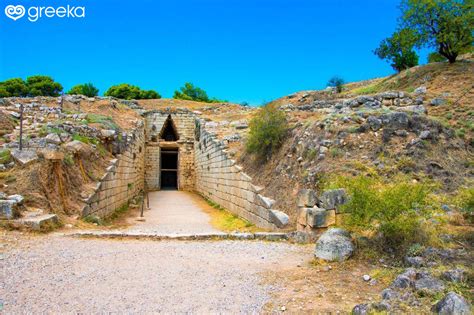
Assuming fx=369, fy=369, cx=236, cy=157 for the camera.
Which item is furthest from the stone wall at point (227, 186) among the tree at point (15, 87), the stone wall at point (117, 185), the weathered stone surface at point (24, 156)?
the tree at point (15, 87)

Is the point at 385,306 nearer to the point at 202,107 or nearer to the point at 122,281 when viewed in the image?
the point at 122,281

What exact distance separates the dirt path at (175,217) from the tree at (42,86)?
2218 cm

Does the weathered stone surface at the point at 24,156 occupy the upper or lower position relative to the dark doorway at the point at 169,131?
lower

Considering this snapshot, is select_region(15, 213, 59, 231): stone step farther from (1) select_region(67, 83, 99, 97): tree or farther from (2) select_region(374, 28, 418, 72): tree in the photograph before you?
(1) select_region(67, 83, 99, 97): tree

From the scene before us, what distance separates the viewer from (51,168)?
9328 millimetres

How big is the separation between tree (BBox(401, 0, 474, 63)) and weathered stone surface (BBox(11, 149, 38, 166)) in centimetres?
1627

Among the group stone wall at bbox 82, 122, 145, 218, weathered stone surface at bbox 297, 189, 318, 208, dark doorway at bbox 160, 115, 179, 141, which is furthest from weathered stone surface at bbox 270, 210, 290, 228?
dark doorway at bbox 160, 115, 179, 141

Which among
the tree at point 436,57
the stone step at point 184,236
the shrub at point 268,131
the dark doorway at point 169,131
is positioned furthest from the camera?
the dark doorway at point 169,131

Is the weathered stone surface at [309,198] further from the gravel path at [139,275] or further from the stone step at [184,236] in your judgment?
the gravel path at [139,275]

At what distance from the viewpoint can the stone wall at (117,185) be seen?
35.6 feet

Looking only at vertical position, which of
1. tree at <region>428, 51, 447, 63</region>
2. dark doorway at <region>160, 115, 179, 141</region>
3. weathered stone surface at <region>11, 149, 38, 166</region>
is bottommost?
weathered stone surface at <region>11, 149, 38, 166</region>

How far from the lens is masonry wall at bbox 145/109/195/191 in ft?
79.6

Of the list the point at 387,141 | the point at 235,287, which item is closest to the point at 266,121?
the point at 387,141

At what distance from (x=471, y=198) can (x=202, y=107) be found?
23038 mm
